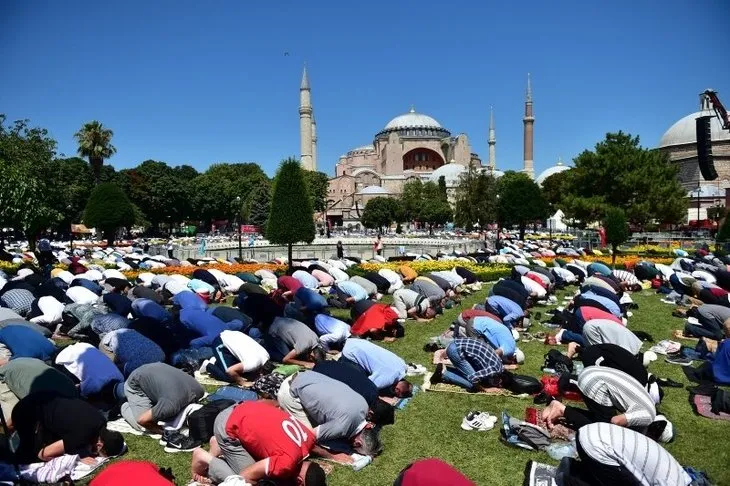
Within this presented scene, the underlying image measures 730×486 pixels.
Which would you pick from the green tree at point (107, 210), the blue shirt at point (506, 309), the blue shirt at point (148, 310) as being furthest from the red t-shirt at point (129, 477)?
the green tree at point (107, 210)

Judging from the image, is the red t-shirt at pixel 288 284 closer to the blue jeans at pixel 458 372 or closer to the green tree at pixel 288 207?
the green tree at pixel 288 207

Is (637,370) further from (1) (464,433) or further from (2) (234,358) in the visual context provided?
(2) (234,358)

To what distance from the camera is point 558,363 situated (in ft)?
23.4

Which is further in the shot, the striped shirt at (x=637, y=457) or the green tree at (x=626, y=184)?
the green tree at (x=626, y=184)

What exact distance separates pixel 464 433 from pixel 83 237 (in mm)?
47114

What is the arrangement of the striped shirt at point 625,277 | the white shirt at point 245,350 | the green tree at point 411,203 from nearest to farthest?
the white shirt at point 245,350 < the striped shirt at point 625,277 < the green tree at point 411,203

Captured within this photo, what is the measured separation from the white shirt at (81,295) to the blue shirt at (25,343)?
3.20 meters

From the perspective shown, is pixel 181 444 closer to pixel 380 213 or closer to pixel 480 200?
pixel 480 200

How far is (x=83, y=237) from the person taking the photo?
4503 centimetres

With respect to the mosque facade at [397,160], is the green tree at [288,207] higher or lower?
lower

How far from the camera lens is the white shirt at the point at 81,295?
31.8 ft

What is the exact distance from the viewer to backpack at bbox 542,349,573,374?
7.05 meters

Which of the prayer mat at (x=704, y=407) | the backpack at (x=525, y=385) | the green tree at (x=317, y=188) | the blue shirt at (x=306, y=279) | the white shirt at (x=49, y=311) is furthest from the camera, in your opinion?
the green tree at (x=317, y=188)

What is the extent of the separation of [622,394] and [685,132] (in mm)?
63598
